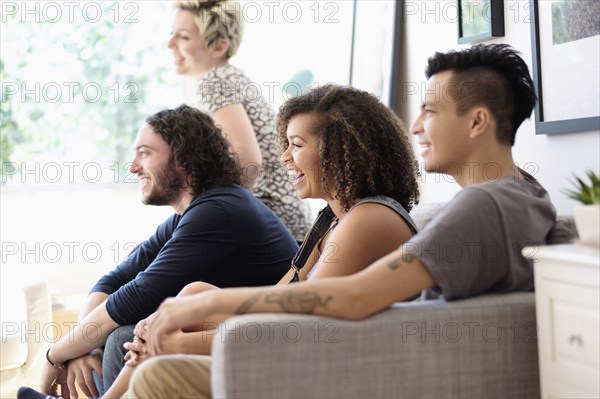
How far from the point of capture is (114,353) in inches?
93.7

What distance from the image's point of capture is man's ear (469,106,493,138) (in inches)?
77.7

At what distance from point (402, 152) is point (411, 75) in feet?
4.67

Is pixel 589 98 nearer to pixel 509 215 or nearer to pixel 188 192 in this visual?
pixel 509 215

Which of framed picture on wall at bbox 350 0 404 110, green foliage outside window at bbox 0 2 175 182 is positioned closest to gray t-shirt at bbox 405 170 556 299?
framed picture on wall at bbox 350 0 404 110

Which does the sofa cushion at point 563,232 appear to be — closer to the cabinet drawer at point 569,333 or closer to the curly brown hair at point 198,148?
the cabinet drawer at point 569,333

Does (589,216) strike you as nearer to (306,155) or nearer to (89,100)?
(306,155)

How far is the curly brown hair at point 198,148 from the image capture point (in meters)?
2.73

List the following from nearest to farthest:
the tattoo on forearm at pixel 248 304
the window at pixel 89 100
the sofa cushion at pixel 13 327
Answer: the tattoo on forearm at pixel 248 304 → the sofa cushion at pixel 13 327 → the window at pixel 89 100

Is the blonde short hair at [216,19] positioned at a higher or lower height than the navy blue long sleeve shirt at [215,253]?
higher

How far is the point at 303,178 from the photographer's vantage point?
90.1 inches

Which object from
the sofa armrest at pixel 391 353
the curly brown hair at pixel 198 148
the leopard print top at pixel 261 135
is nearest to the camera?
the sofa armrest at pixel 391 353

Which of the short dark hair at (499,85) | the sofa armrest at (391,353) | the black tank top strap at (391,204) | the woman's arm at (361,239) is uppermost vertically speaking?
the short dark hair at (499,85)

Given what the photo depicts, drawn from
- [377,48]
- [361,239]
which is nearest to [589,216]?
[361,239]

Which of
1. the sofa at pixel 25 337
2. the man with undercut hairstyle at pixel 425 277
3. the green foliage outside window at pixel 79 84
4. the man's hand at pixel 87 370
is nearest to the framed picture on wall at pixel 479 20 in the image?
the man with undercut hairstyle at pixel 425 277
